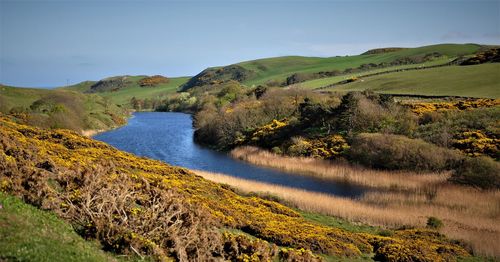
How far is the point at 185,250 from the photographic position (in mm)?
17422

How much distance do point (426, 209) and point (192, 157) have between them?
39.5 m

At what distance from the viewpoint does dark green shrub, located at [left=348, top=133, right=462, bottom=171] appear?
47.6 meters

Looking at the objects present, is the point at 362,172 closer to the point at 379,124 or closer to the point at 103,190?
the point at 379,124

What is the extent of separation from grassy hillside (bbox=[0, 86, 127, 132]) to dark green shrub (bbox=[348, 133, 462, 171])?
45899mm

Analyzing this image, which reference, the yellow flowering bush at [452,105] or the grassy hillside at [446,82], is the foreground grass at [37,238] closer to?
the yellow flowering bush at [452,105]

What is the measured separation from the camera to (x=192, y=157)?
219 feet

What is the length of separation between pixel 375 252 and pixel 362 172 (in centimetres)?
2796

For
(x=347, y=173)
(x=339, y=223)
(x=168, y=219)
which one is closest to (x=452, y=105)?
(x=347, y=173)

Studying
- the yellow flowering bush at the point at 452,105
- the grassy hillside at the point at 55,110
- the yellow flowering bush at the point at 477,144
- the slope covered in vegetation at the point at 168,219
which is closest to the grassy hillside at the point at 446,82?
the yellow flowering bush at the point at 452,105

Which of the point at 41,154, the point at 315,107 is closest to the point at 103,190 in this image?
the point at 41,154

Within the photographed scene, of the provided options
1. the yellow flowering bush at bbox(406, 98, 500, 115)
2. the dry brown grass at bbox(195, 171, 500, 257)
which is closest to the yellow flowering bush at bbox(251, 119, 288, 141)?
the yellow flowering bush at bbox(406, 98, 500, 115)

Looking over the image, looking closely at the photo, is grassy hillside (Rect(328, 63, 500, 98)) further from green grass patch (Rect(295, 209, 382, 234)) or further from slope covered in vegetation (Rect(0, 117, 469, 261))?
slope covered in vegetation (Rect(0, 117, 469, 261))

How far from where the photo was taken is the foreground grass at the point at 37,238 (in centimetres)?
1259

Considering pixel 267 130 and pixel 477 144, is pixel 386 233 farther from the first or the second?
pixel 267 130
